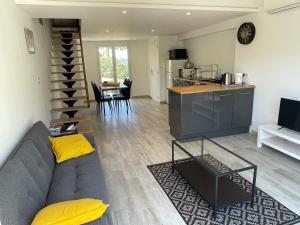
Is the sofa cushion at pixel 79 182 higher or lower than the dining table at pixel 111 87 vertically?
lower

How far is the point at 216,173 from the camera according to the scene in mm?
2115

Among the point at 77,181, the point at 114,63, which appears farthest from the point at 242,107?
the point at 114,63

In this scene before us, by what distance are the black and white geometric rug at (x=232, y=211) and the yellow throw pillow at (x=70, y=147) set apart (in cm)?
107

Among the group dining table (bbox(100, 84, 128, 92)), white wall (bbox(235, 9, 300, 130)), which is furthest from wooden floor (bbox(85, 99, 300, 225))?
dining table (bbox(100, 84, 128, 92))

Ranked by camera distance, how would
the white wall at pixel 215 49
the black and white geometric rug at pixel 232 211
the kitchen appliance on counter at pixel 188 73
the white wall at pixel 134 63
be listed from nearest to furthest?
the black and white geometric rug at pixel 232 211
the white wall at pixel 215 49
the kitchen appliance on counter at pixel 188 73
the white wall at pixel 134 63

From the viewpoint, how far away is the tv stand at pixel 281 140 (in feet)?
10.2

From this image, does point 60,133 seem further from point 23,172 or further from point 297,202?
point 297,202

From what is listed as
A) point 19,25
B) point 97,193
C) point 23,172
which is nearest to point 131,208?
point 97,193

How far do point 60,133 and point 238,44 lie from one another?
12.4 ft

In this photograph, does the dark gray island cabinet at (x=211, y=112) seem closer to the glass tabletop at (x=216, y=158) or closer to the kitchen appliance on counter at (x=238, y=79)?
the kitchen appliance on counter at (x=238, y=79)

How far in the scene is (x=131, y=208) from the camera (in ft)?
7.48

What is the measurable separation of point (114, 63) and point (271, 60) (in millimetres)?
6160

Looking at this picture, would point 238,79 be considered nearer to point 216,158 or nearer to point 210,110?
point 210,110

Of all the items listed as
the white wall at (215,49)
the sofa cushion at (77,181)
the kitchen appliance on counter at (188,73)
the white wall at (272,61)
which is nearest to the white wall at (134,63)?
the white wall at (215,49)
